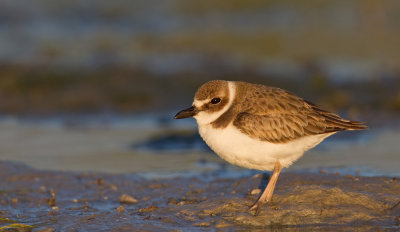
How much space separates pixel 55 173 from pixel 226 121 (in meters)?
3.28

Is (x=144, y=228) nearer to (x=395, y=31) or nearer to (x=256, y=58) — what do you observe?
(x=256, y=58)

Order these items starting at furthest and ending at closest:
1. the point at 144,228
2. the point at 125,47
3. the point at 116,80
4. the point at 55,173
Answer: the point at 125,47 → the point at 116,80 → the point at 55,173 → the point at 144,228

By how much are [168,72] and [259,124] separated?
8.78 meters

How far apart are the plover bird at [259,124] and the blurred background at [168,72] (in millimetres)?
1992

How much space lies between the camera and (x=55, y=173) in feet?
31.7

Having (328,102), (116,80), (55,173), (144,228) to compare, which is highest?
(116,80)

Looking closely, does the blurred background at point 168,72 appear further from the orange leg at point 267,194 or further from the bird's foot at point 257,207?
the bird's foot at point 257,207

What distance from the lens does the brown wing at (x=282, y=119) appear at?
24.3ft

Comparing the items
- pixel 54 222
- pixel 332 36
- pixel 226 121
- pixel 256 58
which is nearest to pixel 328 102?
pixel 256 58

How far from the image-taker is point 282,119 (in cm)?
761

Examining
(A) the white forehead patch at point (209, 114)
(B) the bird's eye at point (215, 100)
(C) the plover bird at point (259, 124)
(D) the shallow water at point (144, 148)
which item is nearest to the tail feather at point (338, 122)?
(C) the plover bird at point (259, 124)

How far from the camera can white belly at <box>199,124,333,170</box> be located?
7.28 m

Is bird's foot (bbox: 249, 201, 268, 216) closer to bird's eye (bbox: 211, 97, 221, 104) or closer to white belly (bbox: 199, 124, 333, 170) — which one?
white belly (bbox: 199, 124, 333, 170)

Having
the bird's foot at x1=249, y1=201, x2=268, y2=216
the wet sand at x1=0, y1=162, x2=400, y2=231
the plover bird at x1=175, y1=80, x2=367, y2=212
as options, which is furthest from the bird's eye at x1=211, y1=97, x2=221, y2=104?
the bird's foot at x1=249, y1=201, x2=268, y2=216
